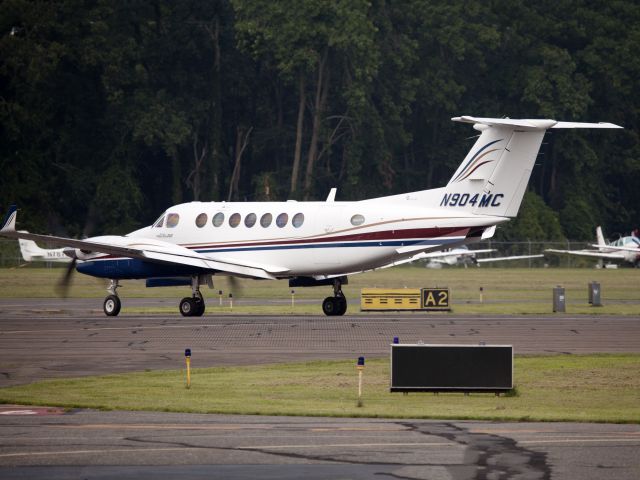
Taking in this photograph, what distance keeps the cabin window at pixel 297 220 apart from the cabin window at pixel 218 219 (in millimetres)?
2877

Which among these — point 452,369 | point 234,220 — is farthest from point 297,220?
point 452,369

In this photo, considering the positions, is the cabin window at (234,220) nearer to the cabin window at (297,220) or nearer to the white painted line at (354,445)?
the cabin window at (297,220)

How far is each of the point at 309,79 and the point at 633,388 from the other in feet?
256

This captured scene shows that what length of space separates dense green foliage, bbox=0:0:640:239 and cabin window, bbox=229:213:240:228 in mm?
45907

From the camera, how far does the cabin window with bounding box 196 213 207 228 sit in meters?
44.1

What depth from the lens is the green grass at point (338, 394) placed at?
21609 mm

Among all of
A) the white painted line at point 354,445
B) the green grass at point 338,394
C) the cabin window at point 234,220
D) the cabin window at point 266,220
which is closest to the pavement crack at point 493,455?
the white painted line at point 354,445

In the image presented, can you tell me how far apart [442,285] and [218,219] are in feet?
85.3

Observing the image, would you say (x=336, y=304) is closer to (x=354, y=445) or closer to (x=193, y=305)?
(x=193, y=305)

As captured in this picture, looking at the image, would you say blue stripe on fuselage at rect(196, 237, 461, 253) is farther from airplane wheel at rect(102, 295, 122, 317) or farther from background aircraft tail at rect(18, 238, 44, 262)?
background aircraft tail at rect(18, 238, 44, 262)

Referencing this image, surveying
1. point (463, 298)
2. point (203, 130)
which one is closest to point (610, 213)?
point (203, 130)

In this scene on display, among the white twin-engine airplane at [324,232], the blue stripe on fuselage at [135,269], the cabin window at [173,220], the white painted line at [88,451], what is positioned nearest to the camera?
the white painted line at [88,451]

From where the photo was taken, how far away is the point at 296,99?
106m

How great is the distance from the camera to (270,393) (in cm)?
2445
